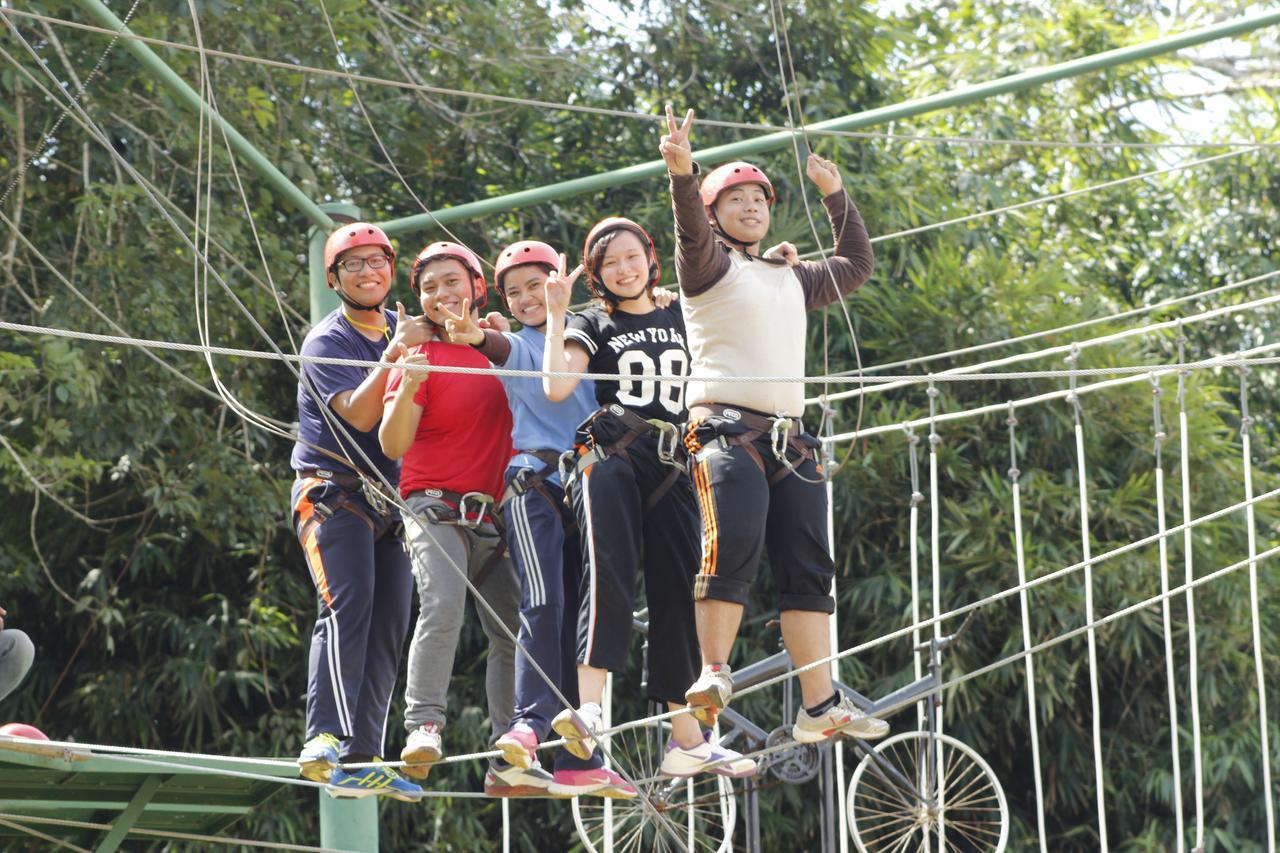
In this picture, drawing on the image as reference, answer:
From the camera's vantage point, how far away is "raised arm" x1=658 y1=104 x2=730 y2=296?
4.34m

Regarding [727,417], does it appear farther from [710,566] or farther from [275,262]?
[275,262]

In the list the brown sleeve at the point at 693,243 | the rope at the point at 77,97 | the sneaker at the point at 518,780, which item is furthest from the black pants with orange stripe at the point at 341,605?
the rope at the point at 77,97

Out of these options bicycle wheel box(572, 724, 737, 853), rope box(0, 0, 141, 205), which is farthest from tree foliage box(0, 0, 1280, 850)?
bicycle wheel box(572, 724, 737, 853)

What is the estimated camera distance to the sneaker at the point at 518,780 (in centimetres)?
450

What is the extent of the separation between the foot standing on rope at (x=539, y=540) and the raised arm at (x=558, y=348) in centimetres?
15

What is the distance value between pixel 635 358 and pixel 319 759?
1.12 m

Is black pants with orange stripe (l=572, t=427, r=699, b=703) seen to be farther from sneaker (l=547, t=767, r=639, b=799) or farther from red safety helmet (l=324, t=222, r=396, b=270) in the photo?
red safety helmet (l=324, t=222, r=396, b=270)

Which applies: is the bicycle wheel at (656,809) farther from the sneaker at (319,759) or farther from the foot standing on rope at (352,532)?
the sneaker at (319,759)

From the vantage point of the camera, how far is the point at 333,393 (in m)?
4.66

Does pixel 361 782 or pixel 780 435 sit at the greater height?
pixel 780 435

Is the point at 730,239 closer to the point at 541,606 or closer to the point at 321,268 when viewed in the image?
the point at 541,606

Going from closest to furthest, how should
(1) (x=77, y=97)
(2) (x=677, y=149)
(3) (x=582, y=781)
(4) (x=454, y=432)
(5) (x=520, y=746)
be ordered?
1. (2) (x=677, y=149)
2. (5) (x=520, y=746)
3. (3) (x=582, y=781)
4. (4) (x=454, y=432)
5. (1) (x=77, y=97)

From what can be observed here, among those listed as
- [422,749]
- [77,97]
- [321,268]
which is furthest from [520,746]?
[77,97]

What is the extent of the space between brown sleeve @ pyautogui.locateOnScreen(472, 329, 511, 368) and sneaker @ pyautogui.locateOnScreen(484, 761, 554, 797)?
3.00 ft
